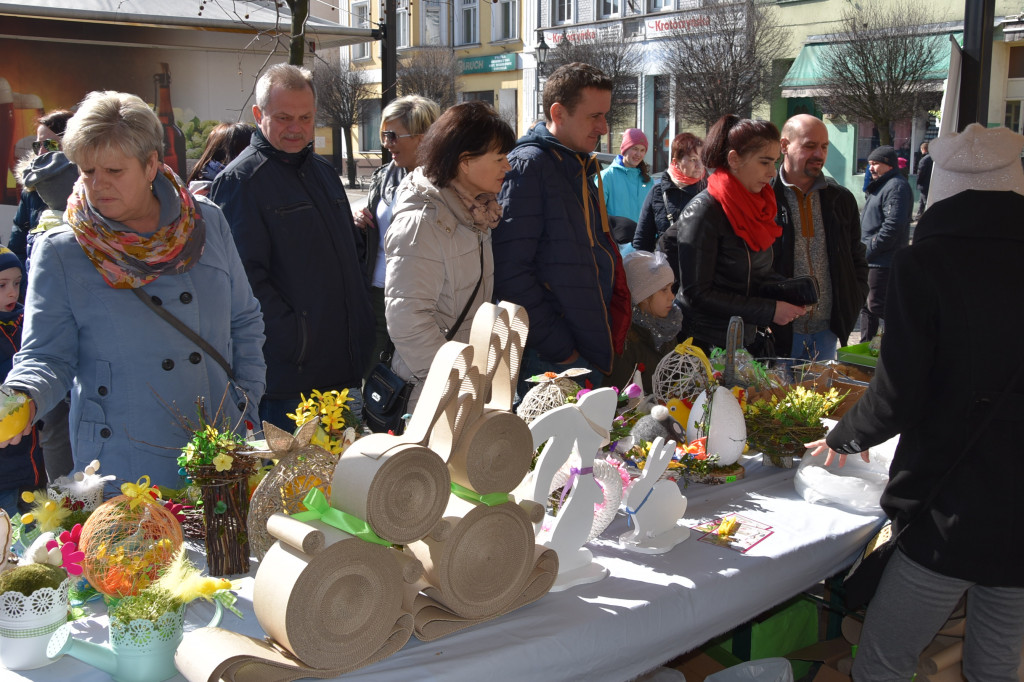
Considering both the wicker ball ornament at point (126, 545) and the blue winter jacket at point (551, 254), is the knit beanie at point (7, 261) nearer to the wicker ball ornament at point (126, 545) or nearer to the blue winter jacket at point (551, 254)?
the blue winter jacket at point (551, 254)

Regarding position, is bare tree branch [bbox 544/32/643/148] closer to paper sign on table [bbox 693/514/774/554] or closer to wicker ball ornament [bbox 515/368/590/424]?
wicker ball ornament [bbox 515/368/590/424]

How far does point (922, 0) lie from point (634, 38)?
26.6ft

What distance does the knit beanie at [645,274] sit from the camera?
298 cm

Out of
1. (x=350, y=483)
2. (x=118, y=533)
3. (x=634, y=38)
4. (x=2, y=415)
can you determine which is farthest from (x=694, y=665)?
(x=634, y=38)

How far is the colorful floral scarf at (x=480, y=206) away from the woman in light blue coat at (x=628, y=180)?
3488 mm

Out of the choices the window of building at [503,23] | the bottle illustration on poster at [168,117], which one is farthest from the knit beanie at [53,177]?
the window of building at [503,23]

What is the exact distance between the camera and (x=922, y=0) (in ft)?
54.0

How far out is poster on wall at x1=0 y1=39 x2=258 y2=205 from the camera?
511 cm

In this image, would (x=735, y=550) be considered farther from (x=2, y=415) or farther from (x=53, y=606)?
(x=2, y=415)

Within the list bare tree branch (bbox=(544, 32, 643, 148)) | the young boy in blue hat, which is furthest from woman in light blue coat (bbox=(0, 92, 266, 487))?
bare tree branch (bbox=(544, 32, 643, 148))

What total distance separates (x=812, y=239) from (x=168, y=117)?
3.93 metres

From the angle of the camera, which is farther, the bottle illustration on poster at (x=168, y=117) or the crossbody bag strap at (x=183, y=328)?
the bottle illustration on poster at (x=168, y=117)

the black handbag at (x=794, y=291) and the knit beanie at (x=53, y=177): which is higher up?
the knit beanie at (x=53, y=177)

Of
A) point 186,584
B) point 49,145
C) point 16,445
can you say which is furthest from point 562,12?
point 186,584
